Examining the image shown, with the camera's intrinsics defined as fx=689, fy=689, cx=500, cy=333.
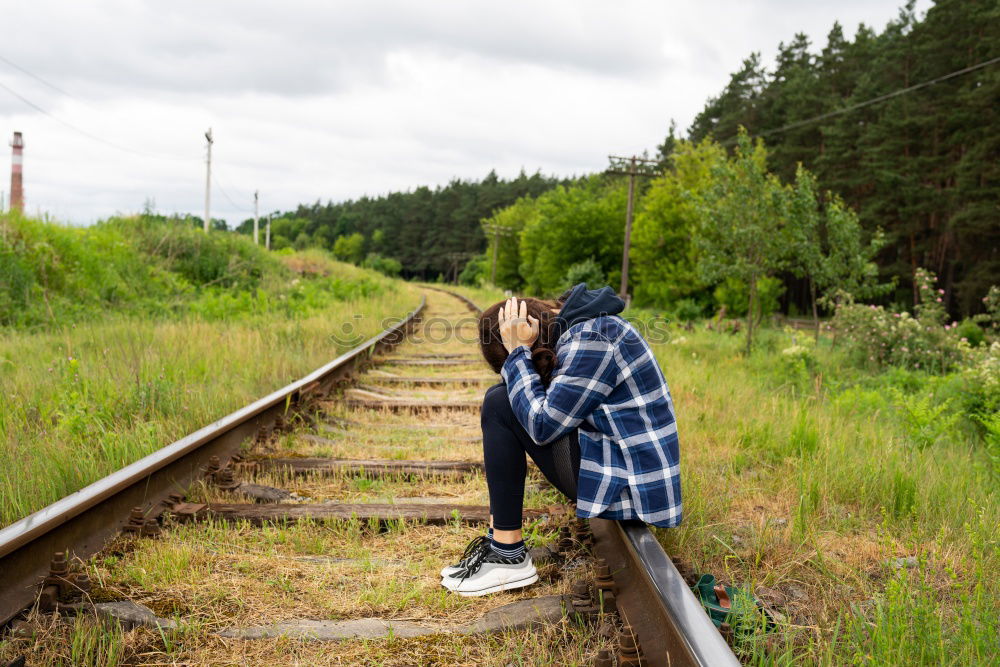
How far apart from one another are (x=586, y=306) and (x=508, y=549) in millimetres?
888

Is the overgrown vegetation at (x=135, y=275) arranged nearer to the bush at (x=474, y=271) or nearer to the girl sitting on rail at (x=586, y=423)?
the girl sitting on rail at (x=586, y=423)

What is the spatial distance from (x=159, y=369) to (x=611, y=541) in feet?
12.3

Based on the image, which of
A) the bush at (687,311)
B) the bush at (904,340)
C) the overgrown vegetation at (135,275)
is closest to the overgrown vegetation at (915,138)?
the bush at (687,311)

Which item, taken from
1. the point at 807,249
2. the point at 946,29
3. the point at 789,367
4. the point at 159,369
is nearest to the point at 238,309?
the point at 159,369

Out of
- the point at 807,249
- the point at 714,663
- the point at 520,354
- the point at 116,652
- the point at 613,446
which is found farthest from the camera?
the point at 807,249

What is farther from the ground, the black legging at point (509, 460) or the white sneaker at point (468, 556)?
the black legging at point (509, 460)

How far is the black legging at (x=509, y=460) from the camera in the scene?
244cm

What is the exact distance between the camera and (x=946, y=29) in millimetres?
26844

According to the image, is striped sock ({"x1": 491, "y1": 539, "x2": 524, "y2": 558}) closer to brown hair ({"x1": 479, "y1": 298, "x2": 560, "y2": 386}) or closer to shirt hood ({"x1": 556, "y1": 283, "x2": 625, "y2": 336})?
brown hair ({"x1": 479, "y1": 298, "x2": 560, "y2": 386})

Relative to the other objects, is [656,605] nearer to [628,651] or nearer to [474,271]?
[628,651]

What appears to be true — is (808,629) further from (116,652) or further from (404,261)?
(404,261)

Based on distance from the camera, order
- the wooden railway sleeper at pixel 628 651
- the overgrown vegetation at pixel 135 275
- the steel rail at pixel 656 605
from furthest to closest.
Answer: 1. the overgrown vegetation at pixel 135 275
2. the wooden railway sleeper at pixel 628 651
3. the steel rail at pixel 656 605

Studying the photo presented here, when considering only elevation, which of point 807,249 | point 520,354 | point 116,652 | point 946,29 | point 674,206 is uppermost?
point 946,29

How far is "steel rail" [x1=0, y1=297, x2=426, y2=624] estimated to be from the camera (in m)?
2.01
